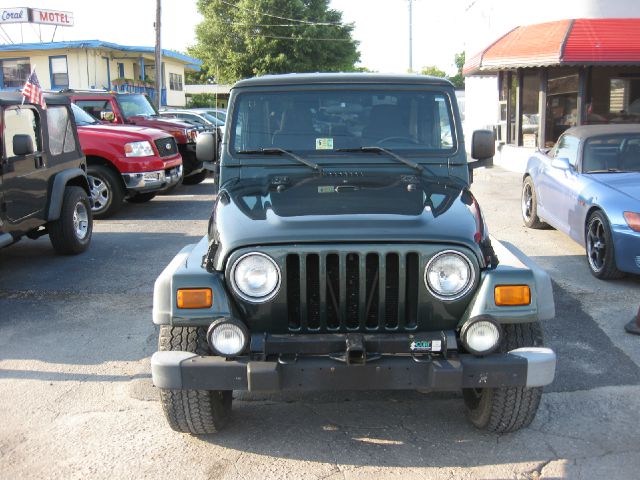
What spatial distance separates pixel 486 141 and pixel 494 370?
219 cm

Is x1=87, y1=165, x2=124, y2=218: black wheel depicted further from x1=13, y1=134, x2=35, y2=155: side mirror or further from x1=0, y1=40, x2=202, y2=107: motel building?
x1=0, y1=40, x2=202, y2=107: motel building

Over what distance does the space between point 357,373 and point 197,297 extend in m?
0.81

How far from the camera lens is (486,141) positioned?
4957 mm

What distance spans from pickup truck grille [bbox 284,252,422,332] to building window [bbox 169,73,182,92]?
35985mm

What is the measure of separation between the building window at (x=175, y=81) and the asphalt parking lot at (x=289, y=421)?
33.1 meters

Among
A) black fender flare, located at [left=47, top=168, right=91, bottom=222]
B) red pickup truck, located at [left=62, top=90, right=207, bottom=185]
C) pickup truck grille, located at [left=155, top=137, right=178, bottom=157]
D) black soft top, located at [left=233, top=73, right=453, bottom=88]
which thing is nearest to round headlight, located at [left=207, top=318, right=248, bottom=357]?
black soft top, located at [left=233, top=73, right=453, bottom=88]

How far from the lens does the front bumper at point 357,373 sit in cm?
317

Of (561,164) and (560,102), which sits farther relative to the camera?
(560,102)

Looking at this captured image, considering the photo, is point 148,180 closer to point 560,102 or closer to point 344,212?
point 344,212

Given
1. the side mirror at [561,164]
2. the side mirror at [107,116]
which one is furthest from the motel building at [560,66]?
the side mirror at [107,116]

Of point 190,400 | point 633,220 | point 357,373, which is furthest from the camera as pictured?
point 633,220

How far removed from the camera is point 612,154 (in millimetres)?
7930

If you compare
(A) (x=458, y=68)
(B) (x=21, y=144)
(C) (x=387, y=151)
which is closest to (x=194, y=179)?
(B) (x=21, y=144)

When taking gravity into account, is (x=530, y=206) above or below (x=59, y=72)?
below
